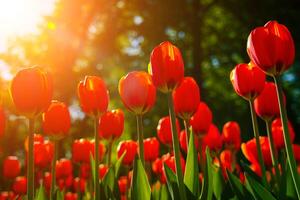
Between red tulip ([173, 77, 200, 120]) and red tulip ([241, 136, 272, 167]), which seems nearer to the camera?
red tulip ([173, 77, 200, 120])

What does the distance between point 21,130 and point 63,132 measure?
23.6 metres

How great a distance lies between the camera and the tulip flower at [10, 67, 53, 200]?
75.8 inches

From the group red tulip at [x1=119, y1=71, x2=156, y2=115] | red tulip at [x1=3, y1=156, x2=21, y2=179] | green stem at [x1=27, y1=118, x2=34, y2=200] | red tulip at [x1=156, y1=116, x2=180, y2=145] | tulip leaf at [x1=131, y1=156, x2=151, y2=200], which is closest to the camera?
green stem at [x1=27, y1=118, x2=34, y2=200]

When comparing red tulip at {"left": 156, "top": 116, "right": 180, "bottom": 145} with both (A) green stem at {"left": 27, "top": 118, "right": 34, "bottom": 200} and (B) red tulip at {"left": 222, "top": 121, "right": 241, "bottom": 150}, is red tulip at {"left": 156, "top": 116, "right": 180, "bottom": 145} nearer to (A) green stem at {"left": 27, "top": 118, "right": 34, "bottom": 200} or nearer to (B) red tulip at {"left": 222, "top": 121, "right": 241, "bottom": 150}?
(B) red tulip at {"left": 222, "top": 121, "right": 241, "bottom": 150}

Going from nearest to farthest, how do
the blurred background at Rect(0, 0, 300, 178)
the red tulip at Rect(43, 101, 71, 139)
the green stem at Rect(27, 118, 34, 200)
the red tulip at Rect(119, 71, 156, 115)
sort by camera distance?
the green stem at Rect(27, 118, 34, 200) → the red tulip at Rect(119, 71, 156, 115) → the red tulip at Rect(43, 101, 71, 139) → the blurred background at Rect(0, 0, 300, 178)

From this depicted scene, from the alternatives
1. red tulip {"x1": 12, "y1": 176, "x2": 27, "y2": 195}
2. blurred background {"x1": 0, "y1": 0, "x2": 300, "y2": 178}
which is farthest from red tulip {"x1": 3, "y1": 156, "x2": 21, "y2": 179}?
blurred background {"x1": 0, "y1": 0, "x2": 300, "y2": 178}

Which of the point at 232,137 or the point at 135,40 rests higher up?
the point at 135,40

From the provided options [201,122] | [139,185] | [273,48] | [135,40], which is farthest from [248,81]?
[135,40]

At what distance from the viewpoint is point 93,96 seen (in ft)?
7.86

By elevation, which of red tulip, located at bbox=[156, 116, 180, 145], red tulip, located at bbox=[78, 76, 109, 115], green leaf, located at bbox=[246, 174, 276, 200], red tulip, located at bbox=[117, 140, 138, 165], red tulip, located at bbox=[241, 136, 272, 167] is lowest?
green leaf, located at bbox=[246, 174, 276, 200]

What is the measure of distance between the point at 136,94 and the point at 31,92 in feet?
1.77

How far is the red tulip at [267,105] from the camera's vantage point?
2633 mm

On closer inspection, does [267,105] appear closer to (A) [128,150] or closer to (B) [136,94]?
(B) [136,94]

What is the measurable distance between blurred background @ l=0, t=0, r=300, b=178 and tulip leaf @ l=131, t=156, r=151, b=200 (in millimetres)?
14481
